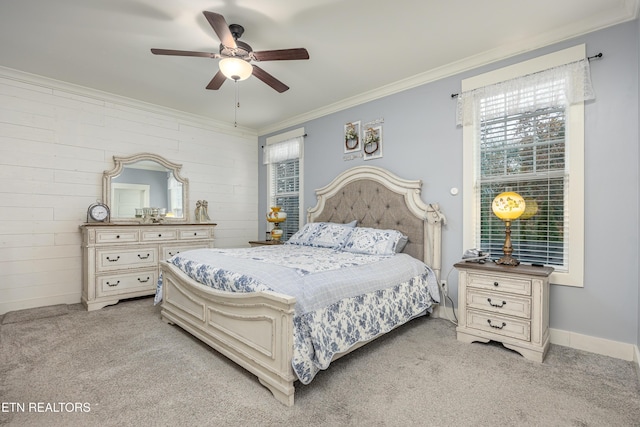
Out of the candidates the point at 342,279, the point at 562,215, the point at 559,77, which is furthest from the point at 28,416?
the point at 559,77

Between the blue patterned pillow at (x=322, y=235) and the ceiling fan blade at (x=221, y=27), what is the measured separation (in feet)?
6.94

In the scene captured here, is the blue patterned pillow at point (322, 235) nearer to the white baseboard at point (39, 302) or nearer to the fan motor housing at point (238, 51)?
Answer: the fan motor housing at point (238, 51)

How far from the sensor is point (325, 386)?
6.32 ft

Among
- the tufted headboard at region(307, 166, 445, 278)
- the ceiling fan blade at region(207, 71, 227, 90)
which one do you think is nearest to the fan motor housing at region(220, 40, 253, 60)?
the ceiling fan blade at region(207, 71, 227, 90)

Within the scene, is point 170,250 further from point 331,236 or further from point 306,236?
point 331,236

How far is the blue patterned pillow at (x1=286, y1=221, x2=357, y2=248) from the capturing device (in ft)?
11.7

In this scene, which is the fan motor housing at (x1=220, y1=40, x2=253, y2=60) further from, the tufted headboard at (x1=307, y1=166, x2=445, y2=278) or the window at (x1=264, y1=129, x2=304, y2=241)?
the window at (x1=264, y1=129, x2=304, y2=241)

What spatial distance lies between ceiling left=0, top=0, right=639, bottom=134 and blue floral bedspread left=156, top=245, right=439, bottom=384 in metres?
1.92

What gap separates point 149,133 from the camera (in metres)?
4.36

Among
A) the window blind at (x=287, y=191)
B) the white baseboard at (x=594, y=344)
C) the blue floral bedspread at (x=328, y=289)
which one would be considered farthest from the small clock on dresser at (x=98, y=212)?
the white baseboard at (x=594, y=344)

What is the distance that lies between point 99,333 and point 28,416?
1212mm

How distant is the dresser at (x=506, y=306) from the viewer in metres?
2.27

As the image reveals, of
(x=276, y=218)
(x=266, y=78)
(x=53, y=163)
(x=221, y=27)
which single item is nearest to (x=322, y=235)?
(x=276, y=218)

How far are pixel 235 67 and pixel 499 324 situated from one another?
9.47 ft
